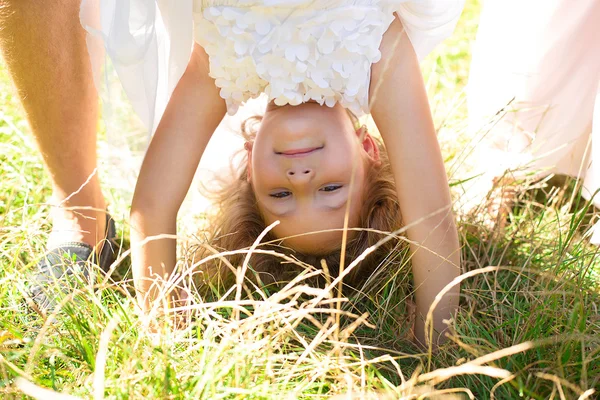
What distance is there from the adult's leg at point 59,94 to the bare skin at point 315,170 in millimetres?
277

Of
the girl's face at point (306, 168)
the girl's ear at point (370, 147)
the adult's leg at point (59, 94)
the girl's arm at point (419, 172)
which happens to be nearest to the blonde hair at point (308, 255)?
the girl's ear at point (370, 147)

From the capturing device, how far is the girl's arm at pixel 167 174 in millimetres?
1739

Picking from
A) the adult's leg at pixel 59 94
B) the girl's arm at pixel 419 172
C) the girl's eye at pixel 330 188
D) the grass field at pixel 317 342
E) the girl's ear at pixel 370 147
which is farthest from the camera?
the girl's ear at pixel 370 147

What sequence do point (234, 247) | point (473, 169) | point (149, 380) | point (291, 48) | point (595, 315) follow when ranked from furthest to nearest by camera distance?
Answer: point (473, 169) < point (234, 247) < point (291, 48) < point (595, 315) < point (149, 380)

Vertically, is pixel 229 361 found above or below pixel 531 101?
below

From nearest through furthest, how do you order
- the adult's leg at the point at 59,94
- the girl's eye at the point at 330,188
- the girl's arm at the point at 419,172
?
the girl's arm at the point at 419,172 → the girl's eye at the point at 330,188 → the adult's leg at the point at 59,94

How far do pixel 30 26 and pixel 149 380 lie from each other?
43.9 inches

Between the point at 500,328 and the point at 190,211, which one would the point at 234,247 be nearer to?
the point at 190,211

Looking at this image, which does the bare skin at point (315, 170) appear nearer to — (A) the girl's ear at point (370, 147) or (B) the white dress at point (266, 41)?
(B) the white dress at point (266, 41)

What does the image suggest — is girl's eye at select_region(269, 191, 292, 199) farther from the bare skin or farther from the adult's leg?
the adult's leg

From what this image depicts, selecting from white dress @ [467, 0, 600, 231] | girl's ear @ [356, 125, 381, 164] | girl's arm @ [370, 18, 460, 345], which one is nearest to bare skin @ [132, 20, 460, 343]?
girl's arm @ [370, 18, 460, 345]

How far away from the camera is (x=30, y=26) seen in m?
1.89

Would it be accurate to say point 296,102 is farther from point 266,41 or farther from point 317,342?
point 317,342

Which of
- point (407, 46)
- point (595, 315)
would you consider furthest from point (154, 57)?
point (595, 315)
